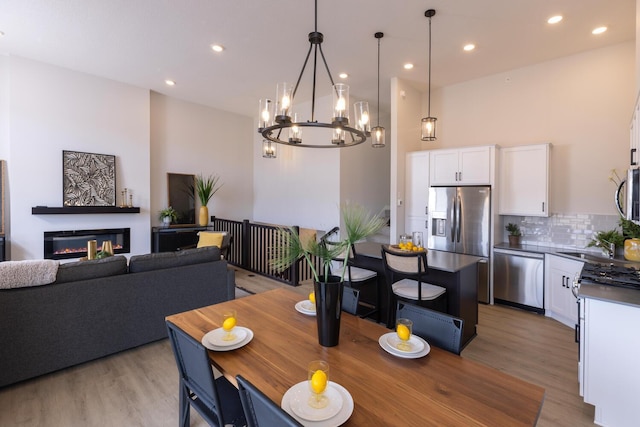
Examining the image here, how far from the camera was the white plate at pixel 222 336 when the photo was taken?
61.1 inches

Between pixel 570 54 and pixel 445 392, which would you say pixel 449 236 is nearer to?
pixel 570 54

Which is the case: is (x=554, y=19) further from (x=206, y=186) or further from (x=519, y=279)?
(x=206, y=186)

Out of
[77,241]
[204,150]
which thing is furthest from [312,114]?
[204,150]

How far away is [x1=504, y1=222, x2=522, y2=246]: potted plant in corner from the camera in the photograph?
4.30 metres

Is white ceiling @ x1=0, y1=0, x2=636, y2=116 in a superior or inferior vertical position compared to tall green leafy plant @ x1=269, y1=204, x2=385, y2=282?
superior

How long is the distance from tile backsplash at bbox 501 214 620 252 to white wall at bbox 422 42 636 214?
0.10m

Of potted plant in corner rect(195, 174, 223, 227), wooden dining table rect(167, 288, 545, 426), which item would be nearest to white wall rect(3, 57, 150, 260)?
potted plant in corner rect(195, 174, 223, 227)

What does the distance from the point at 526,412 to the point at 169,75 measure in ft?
20.1

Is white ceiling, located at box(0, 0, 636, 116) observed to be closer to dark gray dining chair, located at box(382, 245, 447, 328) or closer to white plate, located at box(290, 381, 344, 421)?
Result: dark gray dining chair, located at box(382, 245, 447, 328)

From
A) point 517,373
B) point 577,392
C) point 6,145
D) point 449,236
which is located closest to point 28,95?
point 6,145

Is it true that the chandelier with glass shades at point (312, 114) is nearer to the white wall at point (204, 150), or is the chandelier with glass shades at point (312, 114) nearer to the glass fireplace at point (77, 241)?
the glass fireplace at point (77, 241)

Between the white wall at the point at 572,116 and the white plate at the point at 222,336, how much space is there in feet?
14.8

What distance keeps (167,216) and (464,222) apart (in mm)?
5536

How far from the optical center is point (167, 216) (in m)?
6.23
